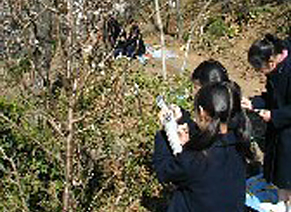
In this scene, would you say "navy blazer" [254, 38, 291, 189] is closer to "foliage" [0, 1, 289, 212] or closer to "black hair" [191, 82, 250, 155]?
"black hair" [191, 82, 250, 155]

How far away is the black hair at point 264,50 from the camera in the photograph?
3.47 meters

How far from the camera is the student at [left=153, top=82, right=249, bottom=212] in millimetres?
2521

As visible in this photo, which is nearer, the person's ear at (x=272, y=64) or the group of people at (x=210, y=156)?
the group of people at (x=210, y=156)

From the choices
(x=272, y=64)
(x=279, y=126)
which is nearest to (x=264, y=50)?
(x=272, y=64)

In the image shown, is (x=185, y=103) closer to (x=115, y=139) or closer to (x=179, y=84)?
(x=179, y=84)

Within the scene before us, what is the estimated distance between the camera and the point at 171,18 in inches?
430

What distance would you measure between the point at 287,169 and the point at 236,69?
5.39m

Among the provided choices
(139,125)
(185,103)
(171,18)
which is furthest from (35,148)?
(171,18)

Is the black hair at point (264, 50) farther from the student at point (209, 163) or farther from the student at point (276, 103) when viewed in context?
the student at point (209, 163)

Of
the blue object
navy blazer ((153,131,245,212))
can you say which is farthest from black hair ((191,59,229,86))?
the blue object

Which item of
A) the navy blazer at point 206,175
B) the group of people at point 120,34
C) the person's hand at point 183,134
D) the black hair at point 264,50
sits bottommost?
the navy blazer at point 206,175

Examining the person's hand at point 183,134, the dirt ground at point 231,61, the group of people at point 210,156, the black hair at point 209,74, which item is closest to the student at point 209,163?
the group of people at point 210,156

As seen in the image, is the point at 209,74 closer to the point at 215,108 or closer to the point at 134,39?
the point at 215,108

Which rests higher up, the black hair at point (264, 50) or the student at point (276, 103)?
the black hair at point (264, 50)
